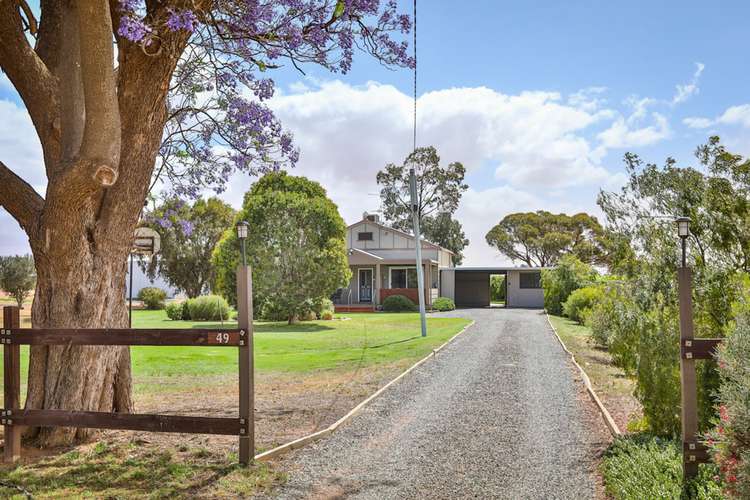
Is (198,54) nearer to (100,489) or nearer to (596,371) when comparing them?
(100,489)

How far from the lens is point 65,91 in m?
6.46

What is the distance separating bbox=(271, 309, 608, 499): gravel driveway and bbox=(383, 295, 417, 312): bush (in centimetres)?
2335

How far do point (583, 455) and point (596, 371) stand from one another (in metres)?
6.37

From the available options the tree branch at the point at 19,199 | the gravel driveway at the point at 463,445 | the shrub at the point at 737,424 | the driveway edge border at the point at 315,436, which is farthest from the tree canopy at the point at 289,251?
the shrub at the point at 737,424

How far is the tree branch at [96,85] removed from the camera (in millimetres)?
5895

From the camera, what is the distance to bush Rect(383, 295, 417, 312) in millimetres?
34906

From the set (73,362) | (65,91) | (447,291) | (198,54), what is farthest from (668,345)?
(447,291)

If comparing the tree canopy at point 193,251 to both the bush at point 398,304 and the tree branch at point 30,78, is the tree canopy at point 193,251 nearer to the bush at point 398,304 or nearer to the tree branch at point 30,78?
the bush at point 398,304

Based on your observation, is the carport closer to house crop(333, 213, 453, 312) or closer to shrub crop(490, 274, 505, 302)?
house crop(333, 213, 453, 312)

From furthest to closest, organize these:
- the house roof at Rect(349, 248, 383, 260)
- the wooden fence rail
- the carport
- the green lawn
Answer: the carport, the house roof at Rect(349, 248, 383, 260), the green lawn, the wooden fence rail

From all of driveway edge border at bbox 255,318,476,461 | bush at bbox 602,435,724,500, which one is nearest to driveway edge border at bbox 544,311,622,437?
bush at bbox 602,435,724,500

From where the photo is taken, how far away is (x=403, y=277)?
127 feet

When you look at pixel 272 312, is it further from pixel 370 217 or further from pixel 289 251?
pixel 370 217

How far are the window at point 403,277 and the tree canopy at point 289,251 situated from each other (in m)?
12.4
